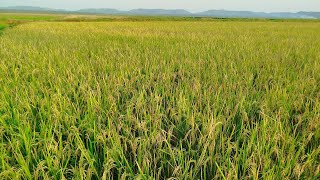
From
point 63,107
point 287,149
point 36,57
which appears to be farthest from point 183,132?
point 36,57

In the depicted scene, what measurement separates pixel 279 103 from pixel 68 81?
104 inches

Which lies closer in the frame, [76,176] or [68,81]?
[76,176]

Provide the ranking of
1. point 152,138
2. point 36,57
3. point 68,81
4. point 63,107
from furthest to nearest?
point 36,57 < point 68,81 < point 63,107 < point 152,138

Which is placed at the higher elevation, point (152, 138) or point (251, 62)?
point (251, 62)

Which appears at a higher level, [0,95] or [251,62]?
[251,62]

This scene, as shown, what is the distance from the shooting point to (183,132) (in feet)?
6.12

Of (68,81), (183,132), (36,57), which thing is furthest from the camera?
(36,57)

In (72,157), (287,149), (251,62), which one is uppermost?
(251,62)

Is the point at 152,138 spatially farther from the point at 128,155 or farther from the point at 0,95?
the point at 0,95

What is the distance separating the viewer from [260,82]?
317cm

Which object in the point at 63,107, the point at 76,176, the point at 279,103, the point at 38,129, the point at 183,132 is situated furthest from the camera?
the point at 279,103

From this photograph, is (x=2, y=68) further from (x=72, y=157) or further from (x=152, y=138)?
(x=152, y=138)

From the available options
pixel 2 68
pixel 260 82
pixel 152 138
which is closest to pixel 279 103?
pixel 260 82

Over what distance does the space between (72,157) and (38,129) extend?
59cm
